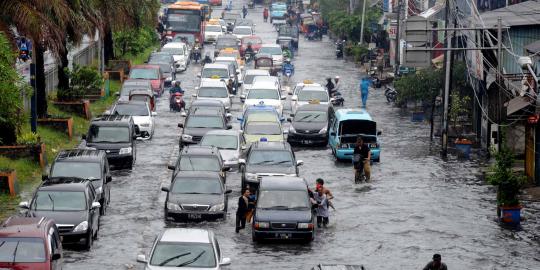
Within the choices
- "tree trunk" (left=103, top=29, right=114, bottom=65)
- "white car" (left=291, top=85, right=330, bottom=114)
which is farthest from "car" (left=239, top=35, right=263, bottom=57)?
"white car" (left=291, top=85, right=330, bottom=114)

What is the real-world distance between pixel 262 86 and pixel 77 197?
1115 inches

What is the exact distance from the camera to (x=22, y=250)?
24.8m

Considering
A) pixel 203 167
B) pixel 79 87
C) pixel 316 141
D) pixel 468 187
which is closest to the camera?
pixel 203 167

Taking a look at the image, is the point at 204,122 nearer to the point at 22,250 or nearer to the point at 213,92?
the point at 213,92

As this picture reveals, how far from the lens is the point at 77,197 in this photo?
30938mm

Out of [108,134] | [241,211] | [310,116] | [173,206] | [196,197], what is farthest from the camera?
[310,116]

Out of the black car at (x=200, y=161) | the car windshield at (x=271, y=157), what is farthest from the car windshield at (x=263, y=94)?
the black car at (x=200, y=161)

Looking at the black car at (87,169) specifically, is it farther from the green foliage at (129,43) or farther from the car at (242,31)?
the car at (242,31)

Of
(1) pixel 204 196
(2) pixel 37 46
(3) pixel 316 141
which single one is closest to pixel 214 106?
(3) pixel 316 141

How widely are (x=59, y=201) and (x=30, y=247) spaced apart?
235 inches

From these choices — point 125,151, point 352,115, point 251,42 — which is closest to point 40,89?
point 125,151

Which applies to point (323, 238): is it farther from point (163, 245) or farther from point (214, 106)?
point (214, 106)

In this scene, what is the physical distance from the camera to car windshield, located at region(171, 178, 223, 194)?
34.8 m

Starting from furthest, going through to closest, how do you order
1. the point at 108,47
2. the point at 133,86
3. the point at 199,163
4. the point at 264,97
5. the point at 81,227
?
the point at 108,47, the point at 133,86, the point at 264,97, the point at 199,163, the point at 81,227
